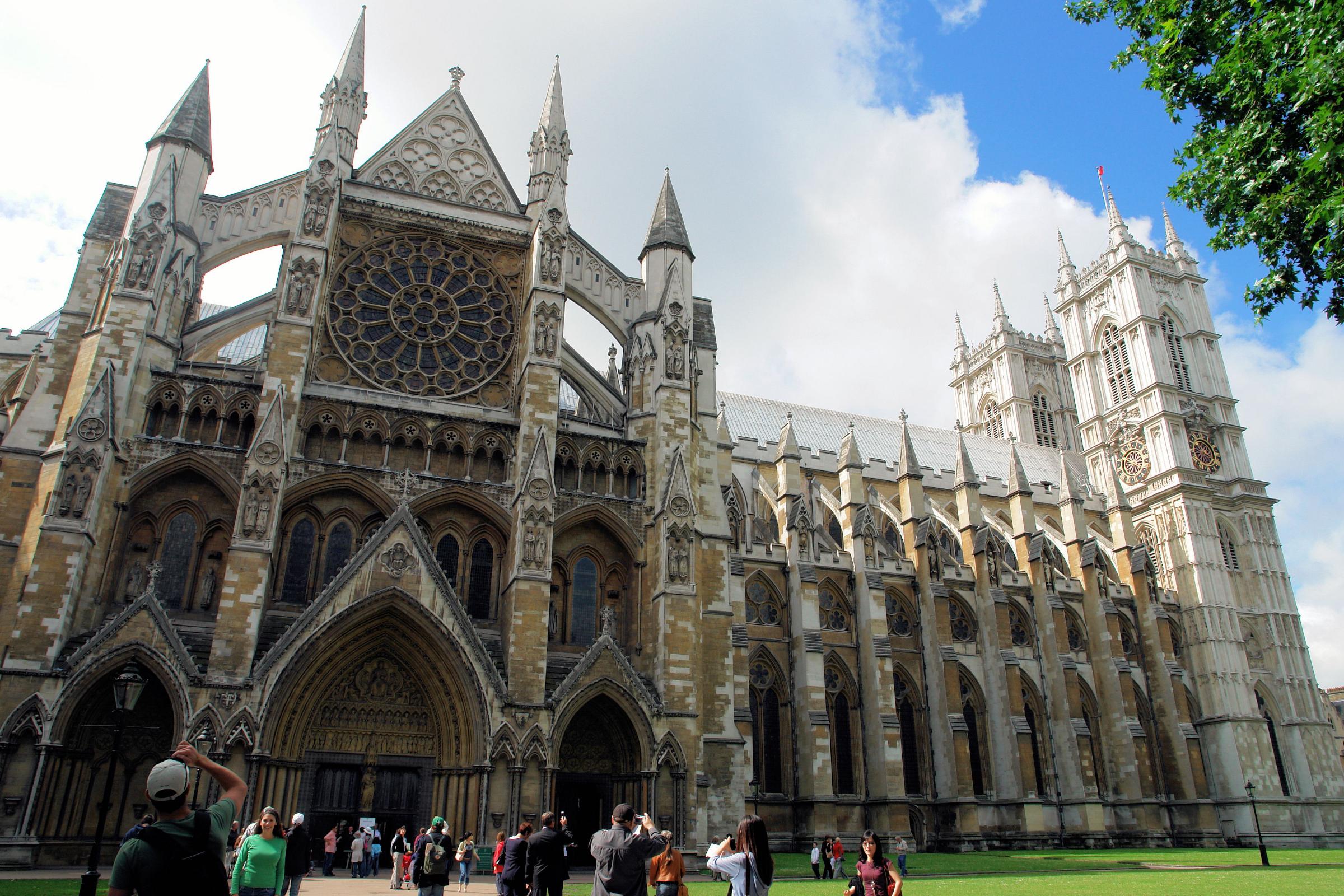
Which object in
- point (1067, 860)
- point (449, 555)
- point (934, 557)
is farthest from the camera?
point (934, 557)

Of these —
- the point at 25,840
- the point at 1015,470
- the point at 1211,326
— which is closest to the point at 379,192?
the point at 25,840

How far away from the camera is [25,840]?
657 inches

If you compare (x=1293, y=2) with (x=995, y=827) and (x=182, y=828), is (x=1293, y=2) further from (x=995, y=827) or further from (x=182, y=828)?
(x=995, y=827)

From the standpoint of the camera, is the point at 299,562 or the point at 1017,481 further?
the point at 1017,481

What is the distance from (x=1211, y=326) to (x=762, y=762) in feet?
133

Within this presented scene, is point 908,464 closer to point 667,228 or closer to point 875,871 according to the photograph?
point 667,228

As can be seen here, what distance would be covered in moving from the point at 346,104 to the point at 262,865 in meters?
23.3

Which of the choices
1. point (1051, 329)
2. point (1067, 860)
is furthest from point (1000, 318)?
point (1067, 860)

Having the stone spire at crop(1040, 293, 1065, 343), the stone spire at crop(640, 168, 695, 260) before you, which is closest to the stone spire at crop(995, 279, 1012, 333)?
the stone spire at crop(1040, 293, 1065, 343)

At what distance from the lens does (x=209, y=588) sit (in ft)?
68.2

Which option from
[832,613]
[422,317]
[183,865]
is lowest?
[183,865]

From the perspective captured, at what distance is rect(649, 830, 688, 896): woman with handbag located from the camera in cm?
753

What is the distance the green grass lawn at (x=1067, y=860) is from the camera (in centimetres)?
2517

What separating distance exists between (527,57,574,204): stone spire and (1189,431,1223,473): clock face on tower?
3870 cm
